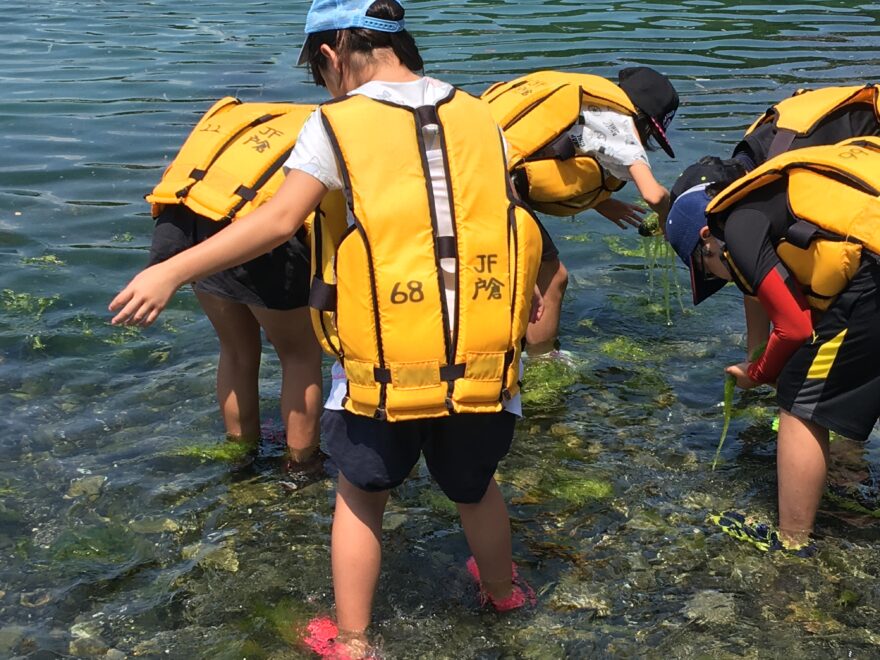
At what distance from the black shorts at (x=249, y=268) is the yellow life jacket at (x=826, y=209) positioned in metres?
1.79

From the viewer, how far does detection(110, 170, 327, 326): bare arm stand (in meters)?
3.19

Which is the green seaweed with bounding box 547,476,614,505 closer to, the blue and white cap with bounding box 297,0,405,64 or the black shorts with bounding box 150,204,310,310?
the black shorts with bounding box 150,204,310,310

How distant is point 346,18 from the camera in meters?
3.52

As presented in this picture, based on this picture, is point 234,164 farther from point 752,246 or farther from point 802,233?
point 802,233

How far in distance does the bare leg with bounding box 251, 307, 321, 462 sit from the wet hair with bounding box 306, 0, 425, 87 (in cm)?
142

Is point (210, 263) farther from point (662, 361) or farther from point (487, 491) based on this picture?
point (662, 361)

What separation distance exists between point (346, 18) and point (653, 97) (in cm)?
272

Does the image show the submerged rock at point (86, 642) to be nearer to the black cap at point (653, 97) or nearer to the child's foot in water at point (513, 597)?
the child's foot in water at point (513, 597)

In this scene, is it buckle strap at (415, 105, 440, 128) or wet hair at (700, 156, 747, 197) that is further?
wet hair at (700, 156, 747, 197)

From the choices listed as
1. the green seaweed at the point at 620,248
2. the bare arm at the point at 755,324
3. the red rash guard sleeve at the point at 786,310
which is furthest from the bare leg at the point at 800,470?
the green seaweed at the point at 620,248

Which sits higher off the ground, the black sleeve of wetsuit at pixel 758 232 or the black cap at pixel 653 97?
the black cap at pixel 653 97

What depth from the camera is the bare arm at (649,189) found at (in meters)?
5.44

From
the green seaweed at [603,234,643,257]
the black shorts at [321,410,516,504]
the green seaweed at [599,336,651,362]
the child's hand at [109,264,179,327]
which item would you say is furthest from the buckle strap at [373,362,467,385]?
the green seaweed at [603,234,643,257]

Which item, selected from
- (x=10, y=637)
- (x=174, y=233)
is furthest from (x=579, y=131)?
(x=10, y=637)
